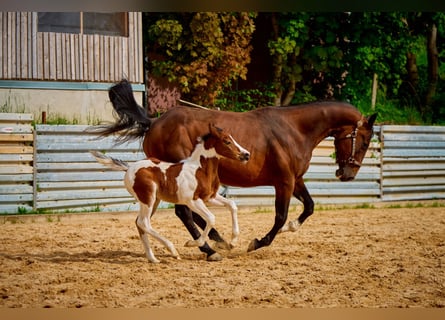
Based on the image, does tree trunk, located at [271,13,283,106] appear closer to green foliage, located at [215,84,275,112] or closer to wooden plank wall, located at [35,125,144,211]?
green foliage, located at [215,84,275,112]

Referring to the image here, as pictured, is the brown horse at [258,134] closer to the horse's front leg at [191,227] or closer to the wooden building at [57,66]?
the horse's front leg at [191,227]

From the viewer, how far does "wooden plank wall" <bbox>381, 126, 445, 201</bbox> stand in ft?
28.6

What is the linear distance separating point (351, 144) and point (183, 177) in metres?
1.31

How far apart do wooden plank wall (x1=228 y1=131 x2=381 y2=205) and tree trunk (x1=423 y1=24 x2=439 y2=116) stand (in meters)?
1.01

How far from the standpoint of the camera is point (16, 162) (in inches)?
279

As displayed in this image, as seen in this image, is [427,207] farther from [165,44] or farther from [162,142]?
[162,142]

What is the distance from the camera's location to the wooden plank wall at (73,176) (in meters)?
7.20

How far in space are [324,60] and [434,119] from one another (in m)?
2.21

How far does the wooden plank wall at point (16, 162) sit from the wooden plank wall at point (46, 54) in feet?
2.95

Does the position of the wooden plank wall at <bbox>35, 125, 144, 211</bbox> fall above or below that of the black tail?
below

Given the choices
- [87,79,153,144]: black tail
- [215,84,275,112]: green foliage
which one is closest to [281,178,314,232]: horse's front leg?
[87,79,153,144]: black tail

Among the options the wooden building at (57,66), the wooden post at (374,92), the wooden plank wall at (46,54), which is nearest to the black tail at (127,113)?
the wooden building at (57,66)

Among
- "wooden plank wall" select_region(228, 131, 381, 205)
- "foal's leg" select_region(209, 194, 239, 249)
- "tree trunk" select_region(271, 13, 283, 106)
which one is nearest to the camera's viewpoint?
"foal's leg" select_region(209, 194, 239, 249)

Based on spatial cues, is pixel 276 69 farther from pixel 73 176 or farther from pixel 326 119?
pixel 326 119
